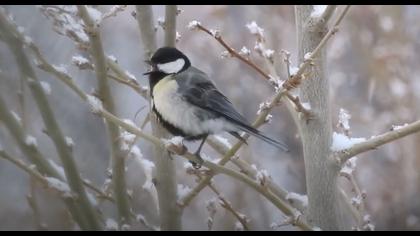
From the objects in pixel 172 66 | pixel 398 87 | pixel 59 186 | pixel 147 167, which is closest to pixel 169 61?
pixel 172 66

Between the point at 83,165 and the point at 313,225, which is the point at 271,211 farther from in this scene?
the point at 313,225

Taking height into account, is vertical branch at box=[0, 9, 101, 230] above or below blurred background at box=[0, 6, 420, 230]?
below

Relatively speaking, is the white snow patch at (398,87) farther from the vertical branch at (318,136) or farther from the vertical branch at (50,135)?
the vertical branch at (50,135)

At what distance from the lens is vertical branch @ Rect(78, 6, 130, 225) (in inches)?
44.1

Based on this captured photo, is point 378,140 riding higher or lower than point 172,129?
lower

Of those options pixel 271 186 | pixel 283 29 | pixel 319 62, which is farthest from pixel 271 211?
pixel 319 62

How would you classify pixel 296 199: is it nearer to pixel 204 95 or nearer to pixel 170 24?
pixel 204 95

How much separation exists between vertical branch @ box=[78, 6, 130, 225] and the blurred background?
1035 millimetres

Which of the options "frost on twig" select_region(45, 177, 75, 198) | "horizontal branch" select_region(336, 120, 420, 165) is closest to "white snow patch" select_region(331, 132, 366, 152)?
"horizontal branch" select_region(336, 120, 420, 165)

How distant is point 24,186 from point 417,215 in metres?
1.65

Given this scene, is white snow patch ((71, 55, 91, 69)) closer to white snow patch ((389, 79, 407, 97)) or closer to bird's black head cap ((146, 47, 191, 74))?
bird's black head cap ((146, 47, 191, 74))

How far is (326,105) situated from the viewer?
1.20 metres

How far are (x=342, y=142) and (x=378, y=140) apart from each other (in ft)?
0.38

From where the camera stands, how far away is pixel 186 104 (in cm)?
136
